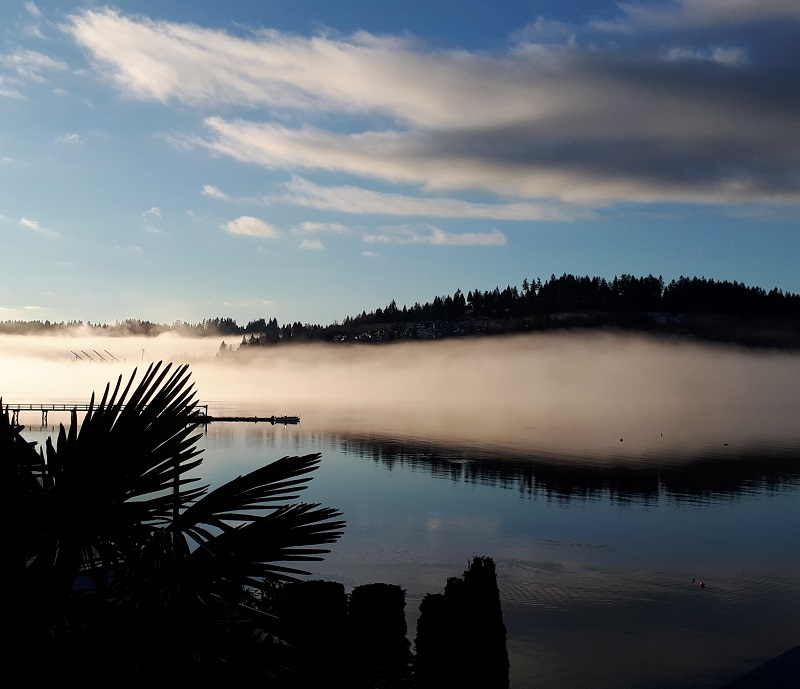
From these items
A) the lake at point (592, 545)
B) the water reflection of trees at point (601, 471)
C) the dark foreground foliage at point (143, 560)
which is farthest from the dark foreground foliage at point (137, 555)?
the water reflection of trees at point (601, 471)

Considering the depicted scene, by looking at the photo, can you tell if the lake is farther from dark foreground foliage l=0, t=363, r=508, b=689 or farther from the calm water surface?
dark foreground foliage l=0, t=363, r=508, b=689

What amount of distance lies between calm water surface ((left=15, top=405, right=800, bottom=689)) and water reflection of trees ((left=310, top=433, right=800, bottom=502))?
0.49 metres

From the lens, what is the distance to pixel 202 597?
4344 millimetres

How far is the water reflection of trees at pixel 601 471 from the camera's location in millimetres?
121000

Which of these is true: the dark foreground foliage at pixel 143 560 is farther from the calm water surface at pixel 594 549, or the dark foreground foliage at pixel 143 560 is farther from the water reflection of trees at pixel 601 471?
the water reflection of trees at pixel 601 471

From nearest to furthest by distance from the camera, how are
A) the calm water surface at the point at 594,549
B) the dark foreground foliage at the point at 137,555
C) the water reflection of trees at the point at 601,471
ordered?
the dark foreground foliage at the point at 137,555
the calm water surface at the point at 594,549
the water reflection of trees at the point at 601,471

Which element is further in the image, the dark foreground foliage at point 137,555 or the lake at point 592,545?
the lake at point 592,545

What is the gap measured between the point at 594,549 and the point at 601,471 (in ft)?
219

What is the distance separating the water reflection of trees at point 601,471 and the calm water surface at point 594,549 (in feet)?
1.62

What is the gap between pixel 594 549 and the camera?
77.4 m

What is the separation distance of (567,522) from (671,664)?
158 ft

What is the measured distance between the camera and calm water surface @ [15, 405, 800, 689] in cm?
4684

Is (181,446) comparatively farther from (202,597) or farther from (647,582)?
(647,582)

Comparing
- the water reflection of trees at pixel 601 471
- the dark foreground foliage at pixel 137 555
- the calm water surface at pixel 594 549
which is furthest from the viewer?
the water reflection of trees at pixel 601 471
